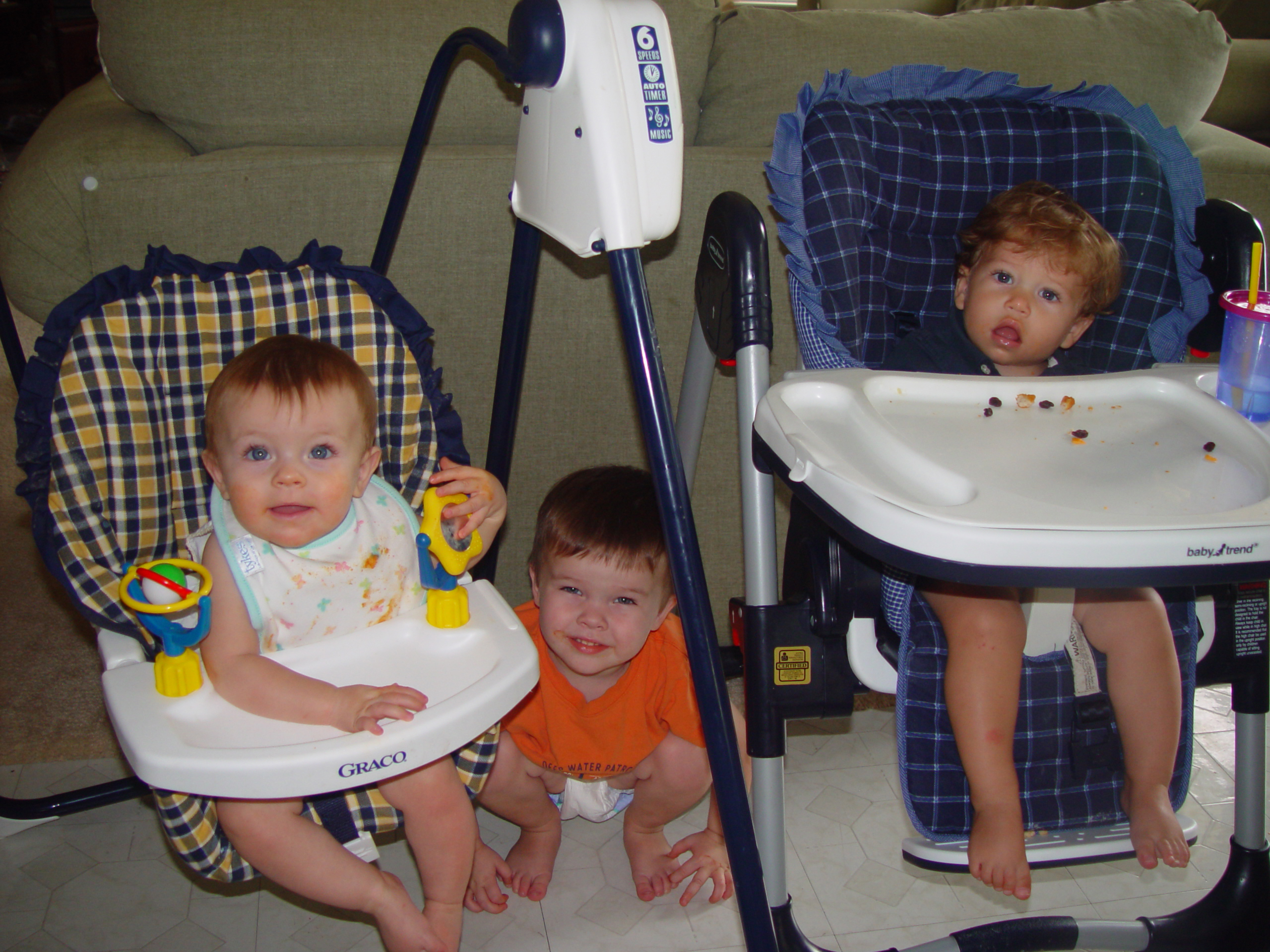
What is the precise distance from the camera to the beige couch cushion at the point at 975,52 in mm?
1433

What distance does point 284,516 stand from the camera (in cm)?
97

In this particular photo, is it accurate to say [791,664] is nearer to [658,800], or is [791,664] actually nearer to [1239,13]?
[658,800]

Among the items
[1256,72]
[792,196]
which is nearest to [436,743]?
[792,196]

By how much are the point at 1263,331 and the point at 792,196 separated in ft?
1.57

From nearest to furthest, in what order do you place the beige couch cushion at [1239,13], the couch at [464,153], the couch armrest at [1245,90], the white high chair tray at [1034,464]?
1. the white high chair tray at [1034,464]
2. the couch at [464,153]
3. the couch armrest at [1245,90]
4. the beige couch cushion at [1239,13]

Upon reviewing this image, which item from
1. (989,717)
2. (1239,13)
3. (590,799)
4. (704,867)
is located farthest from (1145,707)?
(1239,13)

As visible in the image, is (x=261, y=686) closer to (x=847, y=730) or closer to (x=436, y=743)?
(x=436, y=743)

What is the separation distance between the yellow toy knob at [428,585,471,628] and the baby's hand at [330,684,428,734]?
0.38ft

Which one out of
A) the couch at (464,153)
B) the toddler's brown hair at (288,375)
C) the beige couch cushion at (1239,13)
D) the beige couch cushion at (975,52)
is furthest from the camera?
the beige couch cushion at (1239,13)

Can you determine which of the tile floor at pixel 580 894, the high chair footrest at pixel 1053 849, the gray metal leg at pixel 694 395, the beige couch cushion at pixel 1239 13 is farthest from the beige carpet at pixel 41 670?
the beige couch cushion at pixel 1239 13

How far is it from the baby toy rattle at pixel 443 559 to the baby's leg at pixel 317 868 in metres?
0.23

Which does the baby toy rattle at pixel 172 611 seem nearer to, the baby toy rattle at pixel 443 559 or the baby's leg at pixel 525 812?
the baby toy rattle at pixel 443 559

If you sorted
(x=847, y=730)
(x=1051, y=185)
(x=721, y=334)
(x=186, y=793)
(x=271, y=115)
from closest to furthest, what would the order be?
(x=186, y=793), (x=721, y=334), (x=1051, y=185), (x=271, y=115), (x=847, y=730)

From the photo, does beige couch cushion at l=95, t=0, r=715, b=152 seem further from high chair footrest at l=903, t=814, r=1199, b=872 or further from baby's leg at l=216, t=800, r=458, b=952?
high chair footrest at l=903, t=814, r=1199, b=872
